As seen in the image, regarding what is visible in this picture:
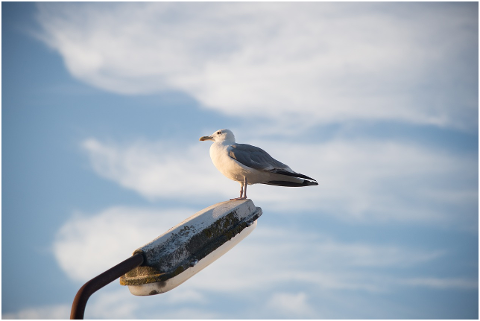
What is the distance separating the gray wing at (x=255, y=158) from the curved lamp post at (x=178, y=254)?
4137mm

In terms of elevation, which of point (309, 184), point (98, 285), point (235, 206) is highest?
point (309, 184)

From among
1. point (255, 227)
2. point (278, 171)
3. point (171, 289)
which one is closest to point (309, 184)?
point (278, 171)

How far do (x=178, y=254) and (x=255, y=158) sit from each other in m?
4.89

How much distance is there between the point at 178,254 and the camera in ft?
12.1

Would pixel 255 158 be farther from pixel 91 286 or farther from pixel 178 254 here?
pixel 91 286

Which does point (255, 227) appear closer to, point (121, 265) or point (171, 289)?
point (171, 289)

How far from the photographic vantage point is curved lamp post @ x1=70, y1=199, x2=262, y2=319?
141 inches

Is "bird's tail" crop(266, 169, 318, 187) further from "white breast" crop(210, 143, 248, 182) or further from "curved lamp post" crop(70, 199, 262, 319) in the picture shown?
"curved lamp post" crop(70, 199, 262, 319)

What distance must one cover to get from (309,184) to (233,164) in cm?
135

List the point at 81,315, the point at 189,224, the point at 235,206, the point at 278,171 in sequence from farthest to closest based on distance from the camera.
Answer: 1. the point at 278,171
2. the point at 235,206
3. the point at 189,224
4. the point at 81,315

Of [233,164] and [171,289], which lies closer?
[171,289]

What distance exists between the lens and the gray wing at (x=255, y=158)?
8359 millimetres

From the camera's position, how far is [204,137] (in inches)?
391

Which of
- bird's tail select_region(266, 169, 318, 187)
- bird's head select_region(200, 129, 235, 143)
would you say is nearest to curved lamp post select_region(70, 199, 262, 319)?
bird's tail select_region(266, 169, 318, 187)
